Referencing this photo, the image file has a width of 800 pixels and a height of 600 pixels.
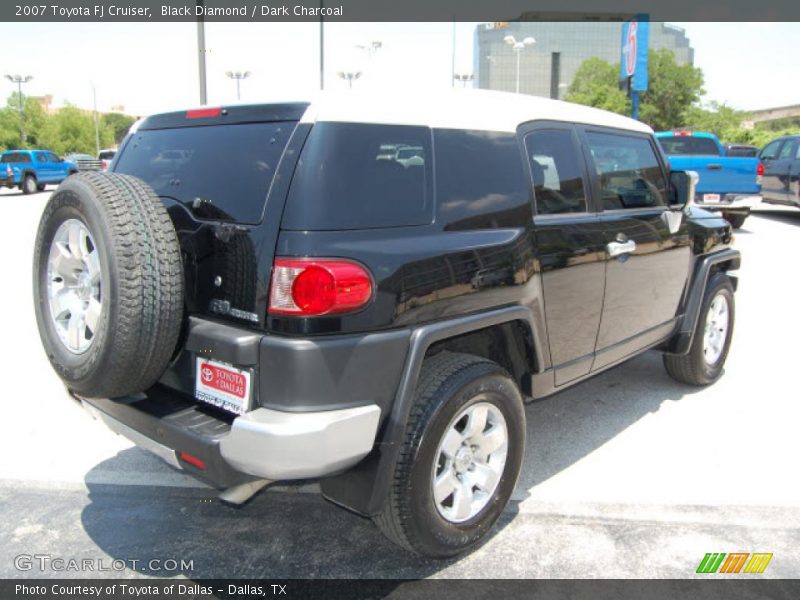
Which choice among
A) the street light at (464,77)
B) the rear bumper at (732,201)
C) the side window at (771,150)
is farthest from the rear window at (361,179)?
the street light at (464,77)

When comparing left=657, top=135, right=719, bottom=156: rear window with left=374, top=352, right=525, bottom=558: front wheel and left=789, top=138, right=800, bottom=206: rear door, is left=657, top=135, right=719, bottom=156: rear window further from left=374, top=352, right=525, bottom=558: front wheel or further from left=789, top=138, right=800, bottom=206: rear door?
left=374, top=352, right=525, bottom=558: front wheel

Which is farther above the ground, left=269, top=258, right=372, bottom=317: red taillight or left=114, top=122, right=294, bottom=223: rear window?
left=114, top=122, right=294, bottom=223: rear window

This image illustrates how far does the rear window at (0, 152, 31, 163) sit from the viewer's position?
27344 millimetres

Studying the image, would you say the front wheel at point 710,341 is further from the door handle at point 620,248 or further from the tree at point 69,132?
the tree at point 69,132

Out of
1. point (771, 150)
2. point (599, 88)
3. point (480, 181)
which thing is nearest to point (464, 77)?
point (599, 88)

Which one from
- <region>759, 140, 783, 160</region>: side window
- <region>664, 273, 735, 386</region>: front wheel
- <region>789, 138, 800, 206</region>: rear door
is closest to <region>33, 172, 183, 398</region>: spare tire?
<region>664, 273, 735, 386</region>: front wheel

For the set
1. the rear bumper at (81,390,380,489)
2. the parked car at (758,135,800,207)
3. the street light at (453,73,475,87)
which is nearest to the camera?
the rear bumper at (81,390,380,489)

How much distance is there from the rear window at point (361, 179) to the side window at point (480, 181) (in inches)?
3.5

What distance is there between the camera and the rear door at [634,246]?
3752 mm

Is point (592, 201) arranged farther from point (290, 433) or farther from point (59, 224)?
point (59, 224)

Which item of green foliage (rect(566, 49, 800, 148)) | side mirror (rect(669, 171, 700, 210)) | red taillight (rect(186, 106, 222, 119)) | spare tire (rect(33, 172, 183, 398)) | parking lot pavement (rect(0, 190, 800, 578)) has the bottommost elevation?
parking lot pavement (rect(0, 190, 800, 578))

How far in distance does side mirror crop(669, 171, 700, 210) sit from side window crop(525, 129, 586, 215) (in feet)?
4.15

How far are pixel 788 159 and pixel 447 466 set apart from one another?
15.6 metres

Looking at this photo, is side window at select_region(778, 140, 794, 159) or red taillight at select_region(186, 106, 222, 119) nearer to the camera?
red taillight at select_region(186, 106, 222, 119)
